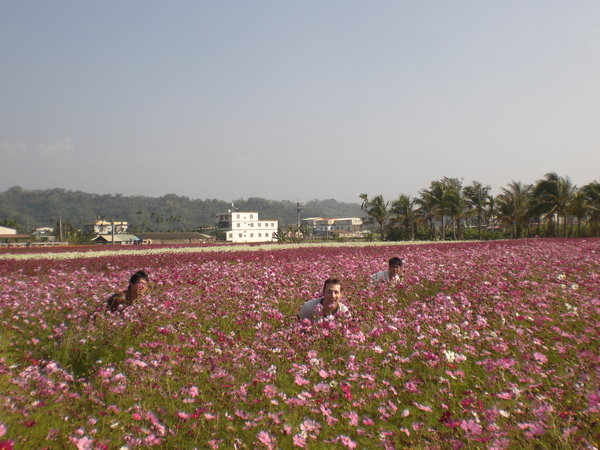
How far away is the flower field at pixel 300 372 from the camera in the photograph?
3.06m

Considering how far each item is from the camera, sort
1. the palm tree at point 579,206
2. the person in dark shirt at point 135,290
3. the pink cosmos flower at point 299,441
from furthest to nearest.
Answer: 1. the palm tree at point 579,206
2. the person in dark shirt at point 135,290
3. the pink cosmos flower at point 299,441

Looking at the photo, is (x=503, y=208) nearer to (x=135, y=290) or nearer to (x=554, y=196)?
(x=554, y=196)

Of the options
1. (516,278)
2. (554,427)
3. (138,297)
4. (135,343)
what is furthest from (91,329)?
(516,278)

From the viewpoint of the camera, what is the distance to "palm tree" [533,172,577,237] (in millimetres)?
46125

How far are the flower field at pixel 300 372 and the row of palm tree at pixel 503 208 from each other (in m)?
44.1

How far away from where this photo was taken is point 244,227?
388 feet

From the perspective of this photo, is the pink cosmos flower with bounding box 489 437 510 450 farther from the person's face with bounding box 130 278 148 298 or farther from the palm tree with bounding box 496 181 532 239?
the palm tree with bounding box 496 181 532 239

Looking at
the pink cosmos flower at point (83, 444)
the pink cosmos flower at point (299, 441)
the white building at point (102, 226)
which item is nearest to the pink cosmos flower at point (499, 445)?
the pink cosmos flower at point (299, 441)

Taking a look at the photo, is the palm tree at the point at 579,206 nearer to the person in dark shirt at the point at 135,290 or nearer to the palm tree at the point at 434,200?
the palm tree at the point at 434,200

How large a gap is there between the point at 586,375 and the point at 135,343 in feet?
13.4

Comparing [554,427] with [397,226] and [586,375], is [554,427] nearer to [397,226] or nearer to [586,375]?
[586,375]

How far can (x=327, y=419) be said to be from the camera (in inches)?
130

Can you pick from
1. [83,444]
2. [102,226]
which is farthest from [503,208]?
[102,226]

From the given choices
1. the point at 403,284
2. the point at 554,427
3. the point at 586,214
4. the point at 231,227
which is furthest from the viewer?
the point at 231,227
